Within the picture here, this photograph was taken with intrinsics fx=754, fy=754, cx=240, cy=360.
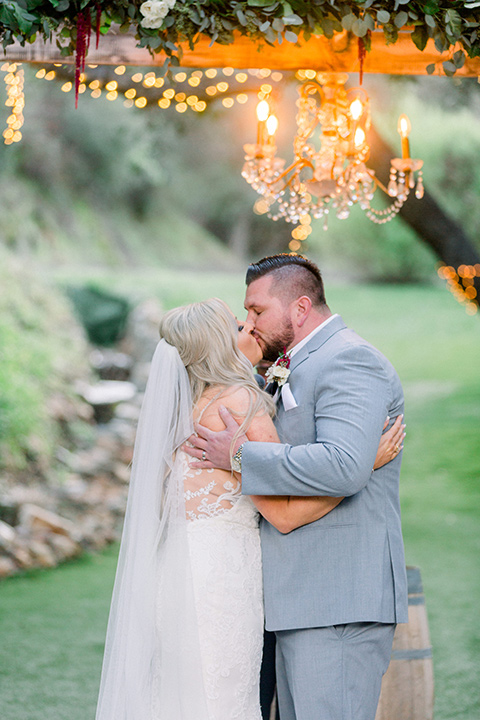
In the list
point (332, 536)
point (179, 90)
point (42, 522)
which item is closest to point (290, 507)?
point (332, 536)

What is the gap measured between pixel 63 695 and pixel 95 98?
14.7 feet

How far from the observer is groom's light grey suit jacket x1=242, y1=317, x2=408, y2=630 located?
79.5 inches

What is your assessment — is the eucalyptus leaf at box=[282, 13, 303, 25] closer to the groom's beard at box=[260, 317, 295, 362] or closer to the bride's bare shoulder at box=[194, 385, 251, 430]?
the groom's beard at box=[260, 317, 295, 362]

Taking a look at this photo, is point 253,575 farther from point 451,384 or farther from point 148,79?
point 451,384

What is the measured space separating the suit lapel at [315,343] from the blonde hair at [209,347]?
14 cm

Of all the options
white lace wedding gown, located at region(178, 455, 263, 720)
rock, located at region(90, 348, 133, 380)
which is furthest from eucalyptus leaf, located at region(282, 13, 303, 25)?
rock, located at region(90, 348, 133, 380)

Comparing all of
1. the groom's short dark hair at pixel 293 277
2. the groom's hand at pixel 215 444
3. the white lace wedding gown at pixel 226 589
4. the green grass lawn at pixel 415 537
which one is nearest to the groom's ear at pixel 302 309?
the groom's short dark hair at pixel 293 277

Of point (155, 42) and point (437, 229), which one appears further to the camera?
point (437, 229)

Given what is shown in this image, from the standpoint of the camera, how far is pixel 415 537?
5.73m

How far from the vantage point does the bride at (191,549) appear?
2.12m

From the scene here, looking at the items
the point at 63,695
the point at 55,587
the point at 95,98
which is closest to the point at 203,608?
the point at 63,695

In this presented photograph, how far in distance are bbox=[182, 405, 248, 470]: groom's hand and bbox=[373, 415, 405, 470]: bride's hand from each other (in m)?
0.39

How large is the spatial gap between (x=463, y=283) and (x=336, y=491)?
4600mm

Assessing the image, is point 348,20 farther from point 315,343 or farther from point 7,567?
point 7,567
